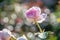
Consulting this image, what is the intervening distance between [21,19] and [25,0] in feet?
1.66

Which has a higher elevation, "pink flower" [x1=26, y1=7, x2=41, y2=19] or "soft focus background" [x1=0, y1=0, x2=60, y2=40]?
"soft focus background" [x1=0, y1=0, x2=60, y2=40]

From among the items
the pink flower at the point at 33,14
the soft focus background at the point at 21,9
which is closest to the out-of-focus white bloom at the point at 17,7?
the soft focus background at the point at 21,9

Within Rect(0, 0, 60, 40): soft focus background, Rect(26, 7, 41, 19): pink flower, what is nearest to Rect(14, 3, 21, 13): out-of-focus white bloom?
Rect(0, 0, 60, 40): soft focus background

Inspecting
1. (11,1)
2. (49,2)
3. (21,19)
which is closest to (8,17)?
(21,19)

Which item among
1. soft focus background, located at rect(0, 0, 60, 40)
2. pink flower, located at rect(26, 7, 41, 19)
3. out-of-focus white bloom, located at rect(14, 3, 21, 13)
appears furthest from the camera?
out-of-focus white bloom, located at rect(14, 3, 21, 13)

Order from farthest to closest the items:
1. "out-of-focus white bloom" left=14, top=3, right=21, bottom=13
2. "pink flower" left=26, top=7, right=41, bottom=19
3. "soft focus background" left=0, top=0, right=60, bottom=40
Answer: "out-of-focus white bloom" left=14, top=3, right=21, bottom=13
"soft focus background" left=0, top=0, right=60, bottom=40
"pink flower" left=26, top=7, right=41, bottom=19

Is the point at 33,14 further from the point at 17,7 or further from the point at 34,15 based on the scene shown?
the point at 17,7

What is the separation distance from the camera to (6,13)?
2.66 metres

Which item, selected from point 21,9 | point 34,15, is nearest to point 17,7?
point 21,9

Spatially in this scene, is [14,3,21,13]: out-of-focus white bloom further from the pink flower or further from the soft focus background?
the pink flower

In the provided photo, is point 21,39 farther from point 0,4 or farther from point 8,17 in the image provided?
point 0,4

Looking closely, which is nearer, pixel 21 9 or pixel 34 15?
pixel 34 15

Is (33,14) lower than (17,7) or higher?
lower

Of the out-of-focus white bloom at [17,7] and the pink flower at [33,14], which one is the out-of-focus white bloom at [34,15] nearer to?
the pink flower at [33,14]
